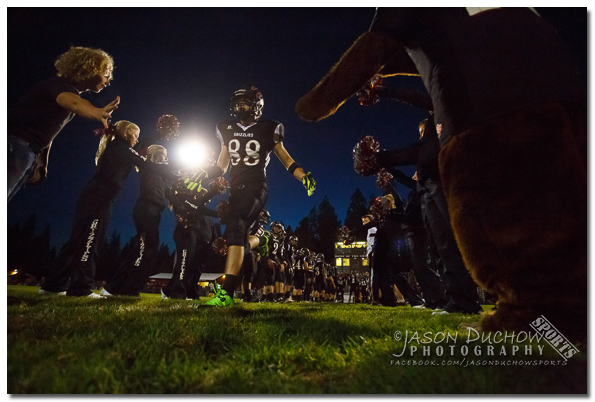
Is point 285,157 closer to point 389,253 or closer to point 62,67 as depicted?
point 62,67

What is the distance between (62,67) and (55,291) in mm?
3621

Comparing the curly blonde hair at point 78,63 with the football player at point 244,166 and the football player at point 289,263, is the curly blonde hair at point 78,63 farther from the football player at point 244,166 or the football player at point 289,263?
the football player at point 289,263

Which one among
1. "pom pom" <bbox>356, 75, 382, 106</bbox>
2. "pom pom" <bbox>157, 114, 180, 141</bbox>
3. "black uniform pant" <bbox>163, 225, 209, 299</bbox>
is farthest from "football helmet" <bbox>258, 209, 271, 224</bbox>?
"pom pom" <bbox>356, 75, 382, 106</bbox>

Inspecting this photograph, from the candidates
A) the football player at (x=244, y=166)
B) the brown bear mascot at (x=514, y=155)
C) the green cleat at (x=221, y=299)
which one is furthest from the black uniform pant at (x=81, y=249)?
the brown bear mascot at (x=514, y=155)

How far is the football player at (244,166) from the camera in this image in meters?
4.16

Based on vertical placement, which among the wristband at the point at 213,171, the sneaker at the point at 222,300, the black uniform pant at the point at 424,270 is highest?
the wristband at the point at 213,171

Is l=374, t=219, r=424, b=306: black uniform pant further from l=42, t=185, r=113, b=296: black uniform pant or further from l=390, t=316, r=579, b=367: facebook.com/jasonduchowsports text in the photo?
l=42, t=185, r=113, b=296: black uniform pant

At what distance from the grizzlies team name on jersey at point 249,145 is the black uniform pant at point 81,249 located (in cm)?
250

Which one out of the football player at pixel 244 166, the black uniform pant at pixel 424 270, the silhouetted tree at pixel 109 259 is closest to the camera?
the football player at pixel 244 166

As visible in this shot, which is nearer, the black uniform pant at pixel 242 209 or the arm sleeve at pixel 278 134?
the black uniform pant at pixel 242 209

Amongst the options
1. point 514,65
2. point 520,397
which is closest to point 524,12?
point 514,65

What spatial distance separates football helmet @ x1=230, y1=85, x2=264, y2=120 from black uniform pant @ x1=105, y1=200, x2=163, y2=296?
10.4 ft

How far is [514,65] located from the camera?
1.76m

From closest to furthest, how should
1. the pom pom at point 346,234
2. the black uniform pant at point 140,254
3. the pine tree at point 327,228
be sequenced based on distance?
the black uniform pant at point 140,254 < the pom pom at point 346,234 < the pine tree at point 327,228
